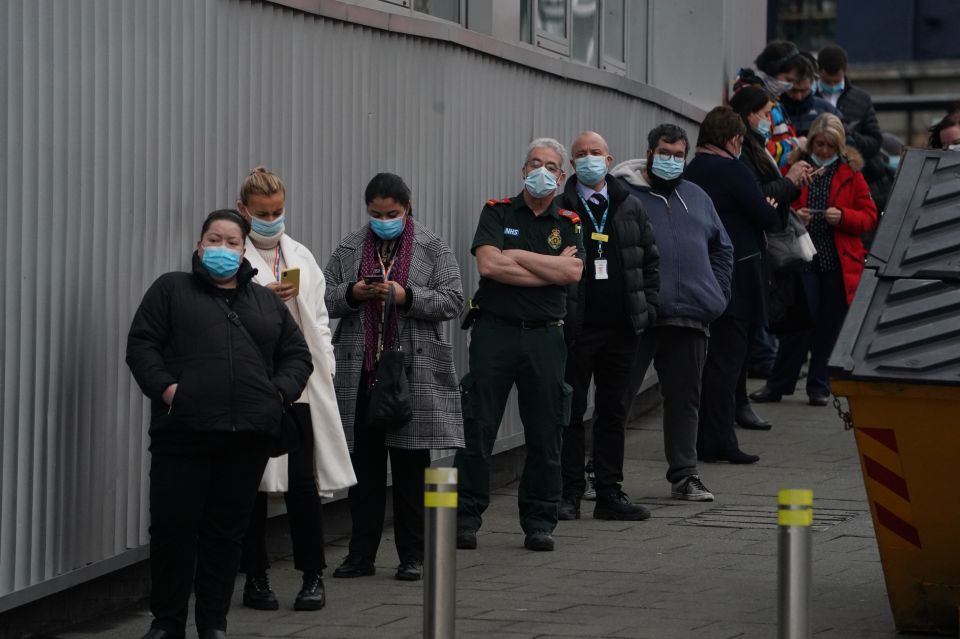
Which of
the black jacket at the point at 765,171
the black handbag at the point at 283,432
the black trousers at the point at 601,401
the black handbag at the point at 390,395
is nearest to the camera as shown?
the black handbag at the point at 283,432

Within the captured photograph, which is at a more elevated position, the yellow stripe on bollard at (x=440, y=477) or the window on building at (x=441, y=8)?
the window on building at (x=441, y=8)

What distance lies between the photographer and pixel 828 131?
13.4 metres

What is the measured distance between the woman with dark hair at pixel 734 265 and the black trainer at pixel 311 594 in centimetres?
454

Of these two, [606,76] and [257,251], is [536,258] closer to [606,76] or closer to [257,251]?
[257,251]

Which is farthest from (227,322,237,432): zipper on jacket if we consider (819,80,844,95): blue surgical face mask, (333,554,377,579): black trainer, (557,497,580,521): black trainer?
(819,80,844,95): blue surgical face mask

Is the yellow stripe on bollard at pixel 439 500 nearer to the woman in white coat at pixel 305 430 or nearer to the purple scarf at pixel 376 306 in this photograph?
the woman in white coat at pixel 305 430

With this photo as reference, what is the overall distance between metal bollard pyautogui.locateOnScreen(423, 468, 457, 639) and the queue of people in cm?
162

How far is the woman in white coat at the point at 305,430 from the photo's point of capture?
24.9 feet

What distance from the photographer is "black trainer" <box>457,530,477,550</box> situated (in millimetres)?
9039

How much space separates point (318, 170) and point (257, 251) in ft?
4.57

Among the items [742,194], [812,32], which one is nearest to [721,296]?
[742,194]

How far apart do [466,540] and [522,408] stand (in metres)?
0.71

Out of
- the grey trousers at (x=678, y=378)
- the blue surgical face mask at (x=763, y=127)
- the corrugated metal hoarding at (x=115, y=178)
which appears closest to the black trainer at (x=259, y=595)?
the corrugated metal hoarding at (x=115, y=178)

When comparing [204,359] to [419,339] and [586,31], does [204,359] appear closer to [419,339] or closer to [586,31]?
[419,339]
